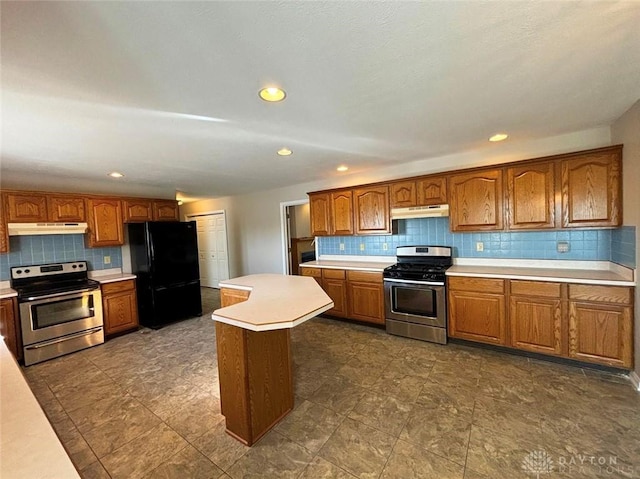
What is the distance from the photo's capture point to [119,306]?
4.02 m

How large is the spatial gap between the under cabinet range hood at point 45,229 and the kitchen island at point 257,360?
3370mm

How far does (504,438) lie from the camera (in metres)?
1.83

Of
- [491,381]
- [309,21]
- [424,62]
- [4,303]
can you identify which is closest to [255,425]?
[491,381]

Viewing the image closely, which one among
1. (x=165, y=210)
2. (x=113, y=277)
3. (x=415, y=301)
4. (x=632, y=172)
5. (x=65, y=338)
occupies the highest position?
(x=165, y=210)

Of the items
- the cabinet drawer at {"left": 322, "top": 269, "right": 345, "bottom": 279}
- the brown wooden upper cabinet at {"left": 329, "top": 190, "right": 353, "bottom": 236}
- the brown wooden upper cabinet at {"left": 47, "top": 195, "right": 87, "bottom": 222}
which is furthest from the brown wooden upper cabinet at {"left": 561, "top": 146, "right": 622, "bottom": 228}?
the brown wooden upper cabinet at {"left": 47, "top": 195, "right": 87, "bottom": 222}

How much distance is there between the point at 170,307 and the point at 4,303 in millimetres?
1791

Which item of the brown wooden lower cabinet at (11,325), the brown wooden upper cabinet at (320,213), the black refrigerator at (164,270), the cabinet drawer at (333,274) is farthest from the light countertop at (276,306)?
the brown wooden lower cabinet at (11,325)

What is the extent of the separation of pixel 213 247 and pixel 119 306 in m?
3.03

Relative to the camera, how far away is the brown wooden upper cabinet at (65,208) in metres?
3.63

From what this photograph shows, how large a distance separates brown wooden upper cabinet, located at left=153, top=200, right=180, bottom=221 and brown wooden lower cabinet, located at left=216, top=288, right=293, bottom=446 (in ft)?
11.9

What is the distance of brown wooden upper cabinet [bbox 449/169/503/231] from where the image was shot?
3.11m

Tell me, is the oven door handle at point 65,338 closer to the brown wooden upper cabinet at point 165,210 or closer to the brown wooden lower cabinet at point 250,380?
the brown wooden upper cabinet at point 165,210

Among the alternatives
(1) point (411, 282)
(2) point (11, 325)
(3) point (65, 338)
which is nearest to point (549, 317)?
(1) point (411, 282)

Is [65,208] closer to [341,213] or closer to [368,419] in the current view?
[341,213]
